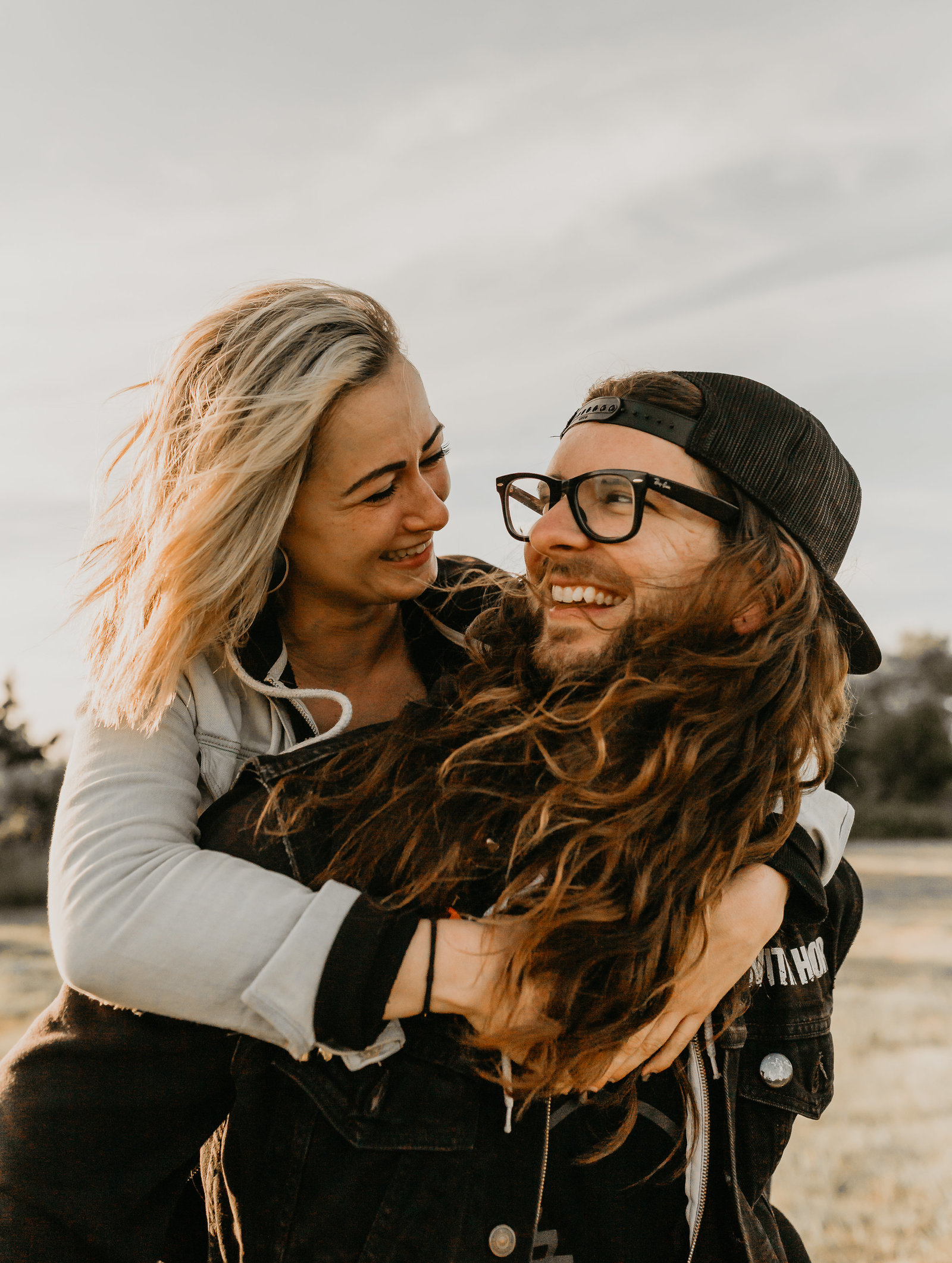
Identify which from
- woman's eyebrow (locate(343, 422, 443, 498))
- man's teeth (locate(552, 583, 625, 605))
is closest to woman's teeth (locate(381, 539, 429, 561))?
woman's eyebrow (locate(343, 422, 443, 498))

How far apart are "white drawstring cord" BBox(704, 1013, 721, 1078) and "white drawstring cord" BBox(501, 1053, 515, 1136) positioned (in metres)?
0.40

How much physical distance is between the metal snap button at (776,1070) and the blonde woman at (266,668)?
0.88 feet

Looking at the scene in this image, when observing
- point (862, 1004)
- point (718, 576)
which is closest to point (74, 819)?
point (718, 576)

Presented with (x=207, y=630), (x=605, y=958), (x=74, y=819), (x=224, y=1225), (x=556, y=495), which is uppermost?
(x=556, y=495)

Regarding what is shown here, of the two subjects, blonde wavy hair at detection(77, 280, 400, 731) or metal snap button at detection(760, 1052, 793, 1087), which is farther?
blonde wavy hair at detection(77, 280, 400, 731)

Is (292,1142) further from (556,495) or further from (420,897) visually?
(556,495)

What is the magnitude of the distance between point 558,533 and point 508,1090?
1.02 metres

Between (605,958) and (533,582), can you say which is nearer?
(605,958)

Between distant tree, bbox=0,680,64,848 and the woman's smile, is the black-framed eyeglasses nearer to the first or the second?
the woman's smile

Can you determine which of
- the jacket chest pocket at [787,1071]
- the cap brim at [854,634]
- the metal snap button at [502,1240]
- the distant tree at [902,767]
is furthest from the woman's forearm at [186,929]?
the distant tree at [902,767]

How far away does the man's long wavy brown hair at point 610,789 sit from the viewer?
159 centimetres

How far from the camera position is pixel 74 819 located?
1.76 m

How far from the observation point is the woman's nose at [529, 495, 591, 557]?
6.56 feet

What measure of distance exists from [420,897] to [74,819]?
2.06 ft
